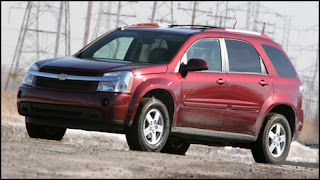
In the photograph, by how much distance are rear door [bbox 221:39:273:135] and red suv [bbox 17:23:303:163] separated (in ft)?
0.05

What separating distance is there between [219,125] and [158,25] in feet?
6.05

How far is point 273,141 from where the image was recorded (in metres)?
11.2

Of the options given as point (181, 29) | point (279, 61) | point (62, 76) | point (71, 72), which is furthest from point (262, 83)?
point (62, 76)

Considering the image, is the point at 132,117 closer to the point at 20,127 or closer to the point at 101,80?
the point at 101,80

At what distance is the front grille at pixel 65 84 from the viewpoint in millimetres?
9031

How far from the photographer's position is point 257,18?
2985 inches

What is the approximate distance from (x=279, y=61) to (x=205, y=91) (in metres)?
2.13

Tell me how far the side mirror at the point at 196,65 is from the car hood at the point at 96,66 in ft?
1.14

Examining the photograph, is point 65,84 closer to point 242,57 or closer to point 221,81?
point 221,81

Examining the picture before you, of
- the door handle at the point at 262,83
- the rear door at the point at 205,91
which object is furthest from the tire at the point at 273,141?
the rear door at the point at 205,91

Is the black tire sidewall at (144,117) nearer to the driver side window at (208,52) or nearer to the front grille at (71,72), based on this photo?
the front grille at (71,72)

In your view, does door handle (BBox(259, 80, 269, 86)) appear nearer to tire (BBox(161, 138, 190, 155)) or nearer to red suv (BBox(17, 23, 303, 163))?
red suv (BBox(17, 23, 303, 163))

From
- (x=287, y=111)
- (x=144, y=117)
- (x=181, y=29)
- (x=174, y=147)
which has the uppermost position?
(x=181, y=29)

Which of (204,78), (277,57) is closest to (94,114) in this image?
(204,78)
